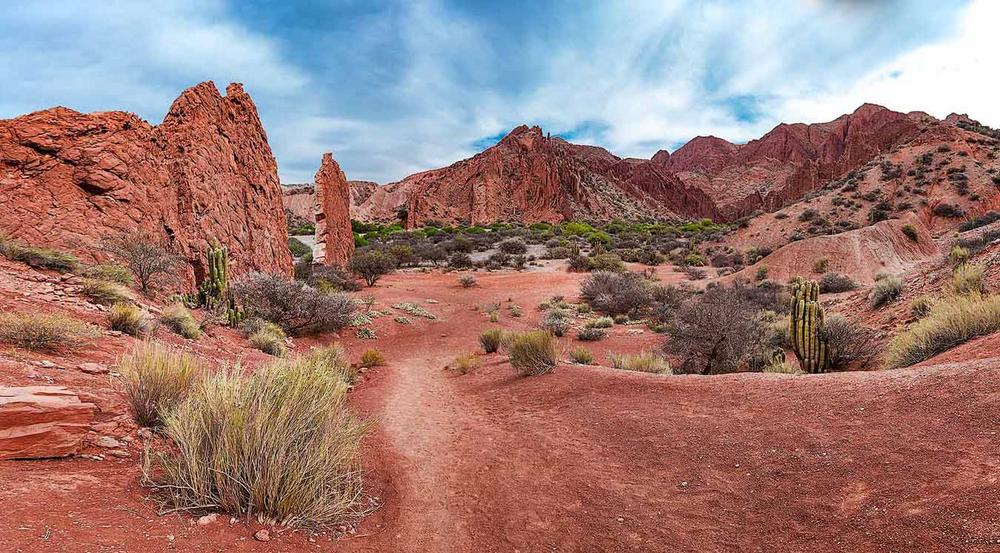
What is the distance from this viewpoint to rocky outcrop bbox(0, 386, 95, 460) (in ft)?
9.57

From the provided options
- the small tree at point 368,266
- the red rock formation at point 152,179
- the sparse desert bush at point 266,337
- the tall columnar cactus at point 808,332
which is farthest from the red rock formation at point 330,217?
the tall columnar cactus at point 808,332

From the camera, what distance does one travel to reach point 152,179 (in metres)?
11.9

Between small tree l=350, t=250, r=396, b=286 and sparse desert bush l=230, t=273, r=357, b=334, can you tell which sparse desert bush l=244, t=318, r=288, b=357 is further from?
small tree l=350, t=250, r=396, b=286

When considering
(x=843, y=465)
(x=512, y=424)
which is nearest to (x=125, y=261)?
(x=512, y=424)

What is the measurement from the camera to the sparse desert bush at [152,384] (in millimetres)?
3936

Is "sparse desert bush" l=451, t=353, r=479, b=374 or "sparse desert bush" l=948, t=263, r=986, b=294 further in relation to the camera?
"sparse desert bush" l=451, t=353, r=479, b=374

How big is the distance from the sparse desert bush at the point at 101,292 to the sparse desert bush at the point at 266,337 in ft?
8.36

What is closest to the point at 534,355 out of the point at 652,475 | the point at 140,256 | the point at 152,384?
the point at 652,475

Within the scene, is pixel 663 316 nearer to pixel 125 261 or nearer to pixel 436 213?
pixel 125 261

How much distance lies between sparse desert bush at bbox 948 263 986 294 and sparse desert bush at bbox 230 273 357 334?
14608 mm

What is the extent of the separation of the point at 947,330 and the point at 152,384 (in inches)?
405

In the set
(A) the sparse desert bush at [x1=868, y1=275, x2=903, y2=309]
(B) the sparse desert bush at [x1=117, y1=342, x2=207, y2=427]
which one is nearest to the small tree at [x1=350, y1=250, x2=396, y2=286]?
(B) the sparse desert bush at [x1=117, y1=342, x2=207, y2=427]

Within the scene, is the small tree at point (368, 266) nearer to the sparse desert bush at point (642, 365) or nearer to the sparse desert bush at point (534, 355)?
the sparse desert bush at point (534, 355)

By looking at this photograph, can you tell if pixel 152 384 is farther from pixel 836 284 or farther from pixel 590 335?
pixel 836 284
